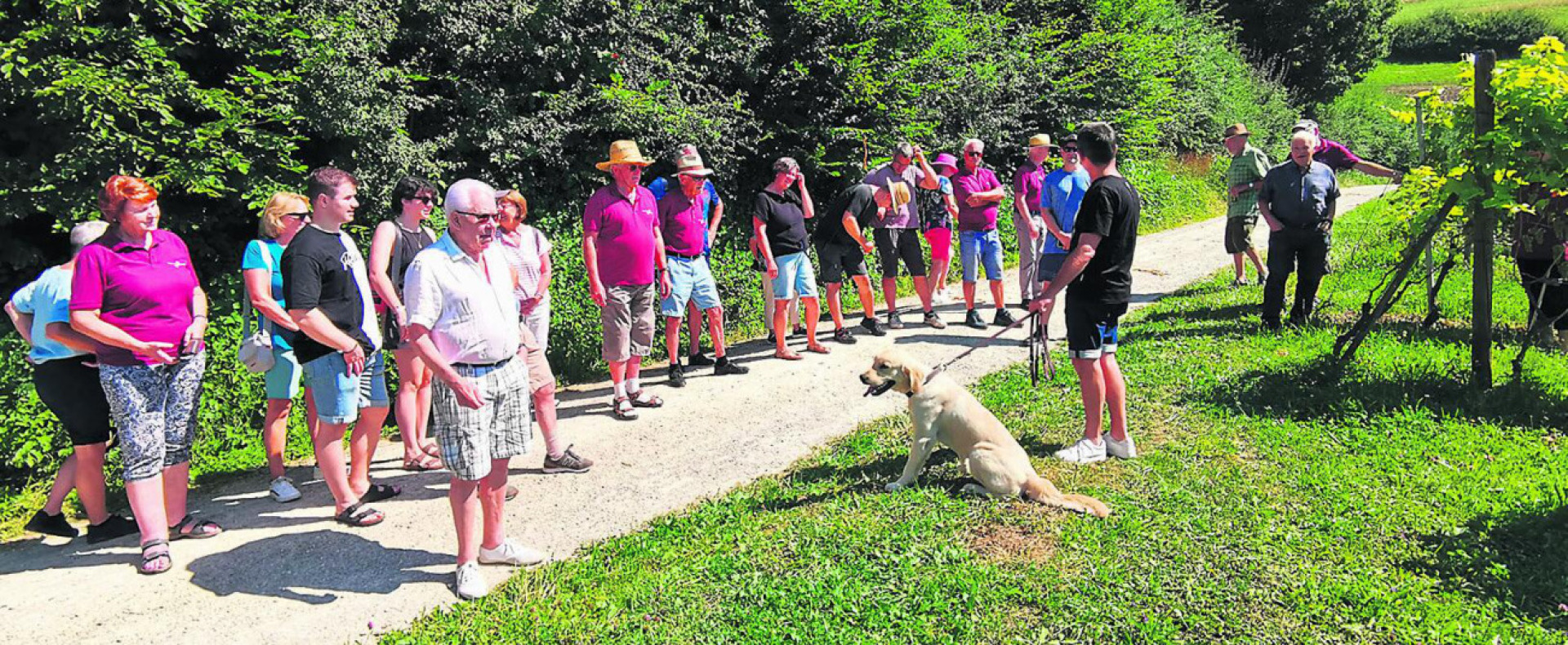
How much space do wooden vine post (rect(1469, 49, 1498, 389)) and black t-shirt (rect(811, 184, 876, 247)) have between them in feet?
15.8

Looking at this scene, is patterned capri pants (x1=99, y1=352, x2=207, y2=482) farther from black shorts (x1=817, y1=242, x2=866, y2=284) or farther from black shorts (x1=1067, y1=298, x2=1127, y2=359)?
black shorts (x1=817, y1=242, x2=866, y2=284)

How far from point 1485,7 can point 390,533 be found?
66401mm

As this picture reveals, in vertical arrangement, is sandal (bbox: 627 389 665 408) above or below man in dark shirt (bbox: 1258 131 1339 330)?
below

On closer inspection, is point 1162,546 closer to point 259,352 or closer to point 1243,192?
point 259,352

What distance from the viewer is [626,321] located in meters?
7.16

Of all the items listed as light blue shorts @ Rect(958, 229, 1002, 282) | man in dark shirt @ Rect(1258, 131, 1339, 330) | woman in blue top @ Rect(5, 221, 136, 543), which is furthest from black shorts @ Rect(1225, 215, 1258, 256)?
woman in blue top @ Rect(5, 221, 136, 543)

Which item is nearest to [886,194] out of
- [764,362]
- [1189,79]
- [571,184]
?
[764,362]

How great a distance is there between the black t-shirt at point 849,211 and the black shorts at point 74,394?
19.8 ft

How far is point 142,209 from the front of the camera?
15.1ft

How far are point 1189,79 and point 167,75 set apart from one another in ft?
73.7

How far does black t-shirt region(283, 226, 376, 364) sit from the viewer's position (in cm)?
493

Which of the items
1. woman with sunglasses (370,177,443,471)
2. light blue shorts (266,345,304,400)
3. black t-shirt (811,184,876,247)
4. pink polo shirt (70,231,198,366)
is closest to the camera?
pink polo shirt (70,231,198,366)

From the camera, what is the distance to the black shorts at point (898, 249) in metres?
9.60

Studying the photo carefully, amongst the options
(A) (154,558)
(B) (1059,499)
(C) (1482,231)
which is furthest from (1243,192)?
(A) (154,558)
